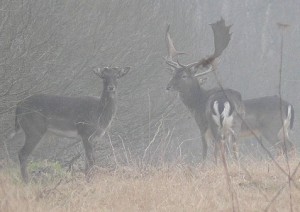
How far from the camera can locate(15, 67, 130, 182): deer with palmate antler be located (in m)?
11.0

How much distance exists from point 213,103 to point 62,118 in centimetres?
255

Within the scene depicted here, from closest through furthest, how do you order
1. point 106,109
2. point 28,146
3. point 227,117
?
point 28,146
point 106,109
point 227,117

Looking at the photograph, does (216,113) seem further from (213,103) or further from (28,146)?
(28,146)

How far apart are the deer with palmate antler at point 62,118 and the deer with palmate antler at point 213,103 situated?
5.67 feet

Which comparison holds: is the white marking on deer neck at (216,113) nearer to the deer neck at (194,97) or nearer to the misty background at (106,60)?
the misty background at (106,60)

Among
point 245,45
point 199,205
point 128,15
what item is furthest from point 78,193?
point 245,45

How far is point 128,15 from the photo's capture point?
15.7m

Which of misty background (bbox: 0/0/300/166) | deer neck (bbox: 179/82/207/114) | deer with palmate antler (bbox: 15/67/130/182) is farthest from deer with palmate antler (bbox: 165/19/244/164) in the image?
deer with palmate antler (bbox: 15/67/130/182)

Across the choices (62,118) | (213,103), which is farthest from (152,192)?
(213,103)

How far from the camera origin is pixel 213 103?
11.9m

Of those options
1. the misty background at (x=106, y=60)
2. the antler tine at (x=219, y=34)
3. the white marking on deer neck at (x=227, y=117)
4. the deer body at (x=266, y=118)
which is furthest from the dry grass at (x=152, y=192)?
the deer body at (x=266, y=118)

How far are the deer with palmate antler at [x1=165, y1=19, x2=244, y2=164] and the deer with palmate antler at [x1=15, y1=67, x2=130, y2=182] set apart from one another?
173 cm

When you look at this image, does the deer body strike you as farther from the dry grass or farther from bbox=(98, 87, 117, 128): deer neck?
the dry grass

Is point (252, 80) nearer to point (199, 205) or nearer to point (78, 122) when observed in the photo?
point (78, 122)
